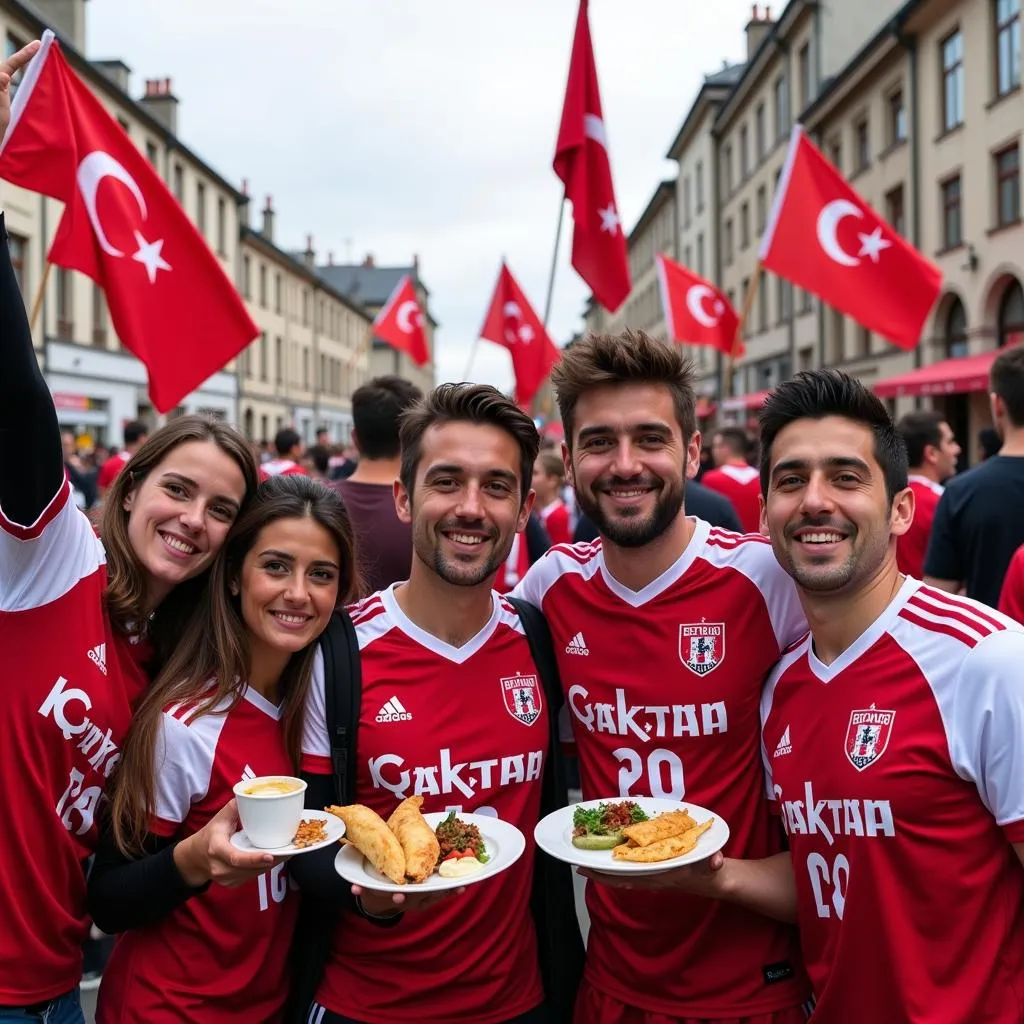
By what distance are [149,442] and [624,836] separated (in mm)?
1748

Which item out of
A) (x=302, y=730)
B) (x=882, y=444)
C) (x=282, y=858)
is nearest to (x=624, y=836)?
(x=282, y=858)

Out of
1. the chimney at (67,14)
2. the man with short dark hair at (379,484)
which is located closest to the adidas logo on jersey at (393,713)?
the man with short dark hair at (379,484)

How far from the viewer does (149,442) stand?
9.28 ft

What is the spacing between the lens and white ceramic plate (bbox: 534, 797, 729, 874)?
80.8 inches

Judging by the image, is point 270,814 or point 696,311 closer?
point 270,814

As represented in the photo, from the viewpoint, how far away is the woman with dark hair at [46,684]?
7.50 ft

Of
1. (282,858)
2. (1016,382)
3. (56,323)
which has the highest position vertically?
(56,323)

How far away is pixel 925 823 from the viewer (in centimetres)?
215

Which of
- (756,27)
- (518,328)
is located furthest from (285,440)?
(756,27)

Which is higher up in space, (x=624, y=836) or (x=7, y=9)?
(x=7, y=9)

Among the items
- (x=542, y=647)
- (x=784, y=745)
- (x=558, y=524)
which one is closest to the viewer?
(x=784, y=745)

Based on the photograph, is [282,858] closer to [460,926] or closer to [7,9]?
[460,926]

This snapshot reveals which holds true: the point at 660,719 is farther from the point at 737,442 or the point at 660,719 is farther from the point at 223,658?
the point at 737,442

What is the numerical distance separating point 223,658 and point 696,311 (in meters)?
11.8
